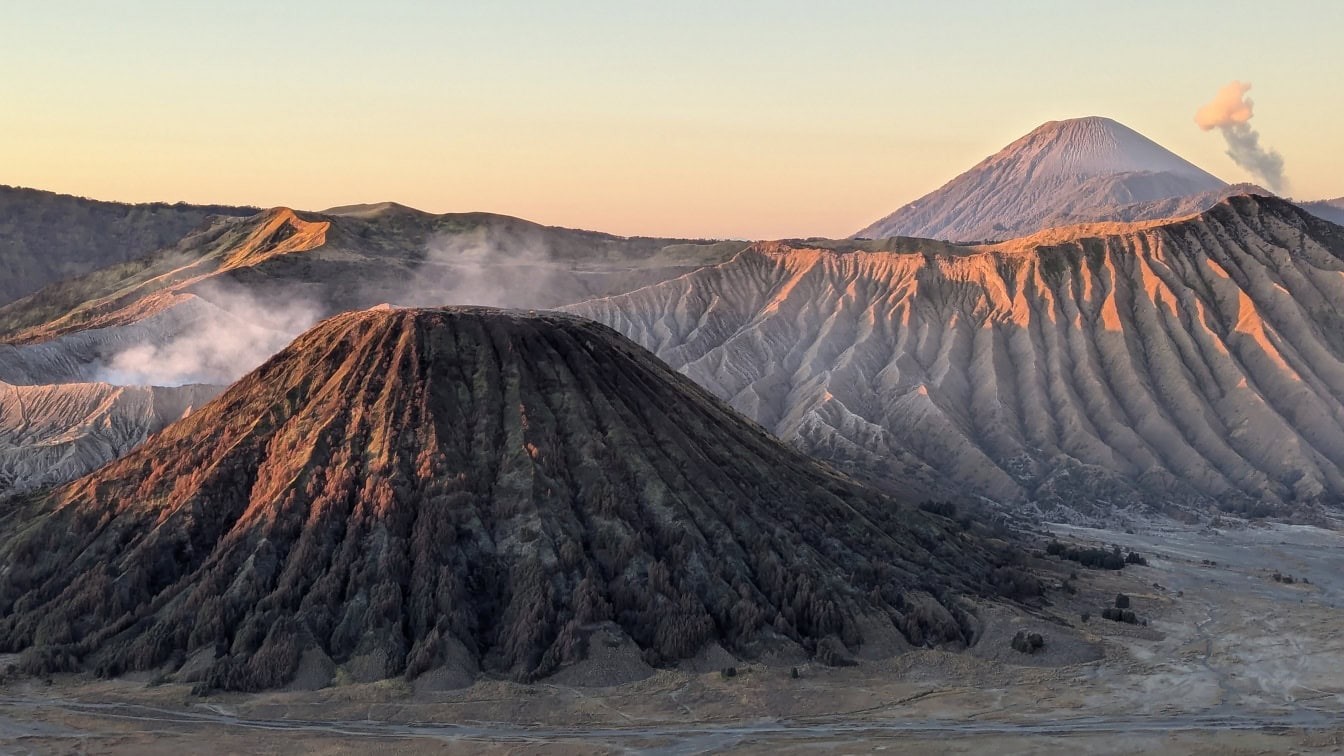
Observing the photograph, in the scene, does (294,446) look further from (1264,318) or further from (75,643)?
(1264,318)

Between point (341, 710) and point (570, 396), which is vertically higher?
point (570, 396)

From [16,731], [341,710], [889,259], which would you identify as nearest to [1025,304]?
[889,259]

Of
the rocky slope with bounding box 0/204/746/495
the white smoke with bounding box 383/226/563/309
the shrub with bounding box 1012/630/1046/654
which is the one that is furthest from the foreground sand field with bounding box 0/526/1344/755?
the white smoke with bounding box 383/226/563/309

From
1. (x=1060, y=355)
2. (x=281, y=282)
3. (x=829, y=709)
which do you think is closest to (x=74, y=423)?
(x=281, y=282)

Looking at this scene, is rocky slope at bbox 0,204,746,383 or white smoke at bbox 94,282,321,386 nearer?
white smoke at bbox 94,282,321,386

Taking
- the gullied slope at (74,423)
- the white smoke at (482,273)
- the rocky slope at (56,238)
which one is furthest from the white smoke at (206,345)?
the rocky slope at (56,238)

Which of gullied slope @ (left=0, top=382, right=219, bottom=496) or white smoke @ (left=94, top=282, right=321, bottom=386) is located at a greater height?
white smoke @ (left=94, top=282, right=321, bottom=386)

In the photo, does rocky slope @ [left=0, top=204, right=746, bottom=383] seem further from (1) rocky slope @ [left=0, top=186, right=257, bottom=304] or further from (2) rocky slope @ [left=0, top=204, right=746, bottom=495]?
(1) rocky slope @ [left=0, top=186, right=257, bottom=304]
